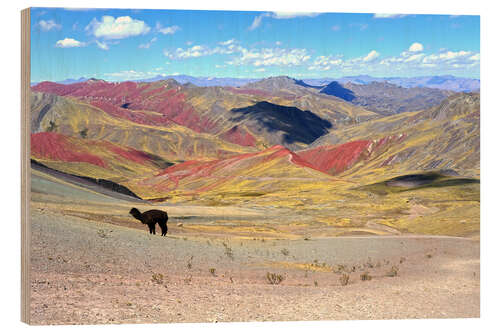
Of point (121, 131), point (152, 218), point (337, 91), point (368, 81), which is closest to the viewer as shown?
point (152, 218)

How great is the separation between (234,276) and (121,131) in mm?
6797

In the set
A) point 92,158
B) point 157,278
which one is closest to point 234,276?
point 157,278

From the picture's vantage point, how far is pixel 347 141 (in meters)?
34.2

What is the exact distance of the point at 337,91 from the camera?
1931 cm

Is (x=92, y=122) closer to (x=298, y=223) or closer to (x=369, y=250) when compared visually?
(x=298, y=223)

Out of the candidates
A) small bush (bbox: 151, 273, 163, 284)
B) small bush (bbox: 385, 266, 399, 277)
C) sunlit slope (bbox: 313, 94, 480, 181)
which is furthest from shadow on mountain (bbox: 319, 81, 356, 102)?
small bush (bbox: 151, 273, 163, 284)

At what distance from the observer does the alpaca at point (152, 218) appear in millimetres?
15555

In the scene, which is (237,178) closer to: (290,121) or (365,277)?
(365,277)

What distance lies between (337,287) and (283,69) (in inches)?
268

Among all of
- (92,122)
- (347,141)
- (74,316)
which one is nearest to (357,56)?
(92,122)

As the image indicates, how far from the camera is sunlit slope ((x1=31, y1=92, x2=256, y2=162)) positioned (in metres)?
14.5

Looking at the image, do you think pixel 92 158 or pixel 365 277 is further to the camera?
pixel 92 158

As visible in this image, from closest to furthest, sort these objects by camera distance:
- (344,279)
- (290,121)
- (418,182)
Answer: (344,279) → (418,182) → (290,121)

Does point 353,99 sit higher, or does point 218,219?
point 353,99
